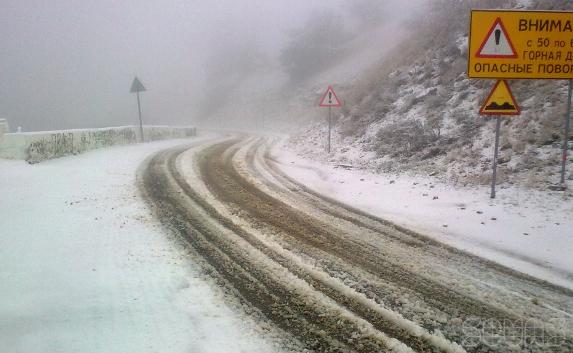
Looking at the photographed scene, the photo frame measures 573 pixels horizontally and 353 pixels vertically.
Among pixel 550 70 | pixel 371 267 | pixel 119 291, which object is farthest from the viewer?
pixel 550 70

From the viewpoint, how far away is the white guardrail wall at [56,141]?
11.7 meters

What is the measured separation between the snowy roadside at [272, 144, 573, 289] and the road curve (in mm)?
433

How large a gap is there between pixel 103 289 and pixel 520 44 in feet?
28.0

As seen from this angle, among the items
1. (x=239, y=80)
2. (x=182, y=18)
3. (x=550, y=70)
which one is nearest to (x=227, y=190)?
(x=550, y=70)

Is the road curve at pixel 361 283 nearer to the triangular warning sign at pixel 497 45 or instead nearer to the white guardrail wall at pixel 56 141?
the triangular warning sign at pixel 497 45

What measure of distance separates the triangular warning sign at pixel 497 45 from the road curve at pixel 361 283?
411 centimetres

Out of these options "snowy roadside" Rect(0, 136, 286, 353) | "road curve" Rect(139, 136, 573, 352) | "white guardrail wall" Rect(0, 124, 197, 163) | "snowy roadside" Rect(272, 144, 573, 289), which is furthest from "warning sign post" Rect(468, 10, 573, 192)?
"white guardrail wall" Rect(0, 124, 197, 163)

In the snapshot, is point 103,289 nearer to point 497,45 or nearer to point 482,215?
point 482,215

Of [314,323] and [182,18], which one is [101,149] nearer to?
[314,323]

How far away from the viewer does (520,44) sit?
7.25 metres

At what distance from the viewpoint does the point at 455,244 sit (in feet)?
17.8

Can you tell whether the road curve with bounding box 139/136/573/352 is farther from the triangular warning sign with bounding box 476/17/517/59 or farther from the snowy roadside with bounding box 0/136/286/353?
the triangular warning sign with bounding box 476/17/517/59

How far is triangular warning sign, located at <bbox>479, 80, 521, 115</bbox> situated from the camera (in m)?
6.95

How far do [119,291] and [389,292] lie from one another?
3.01 metres
